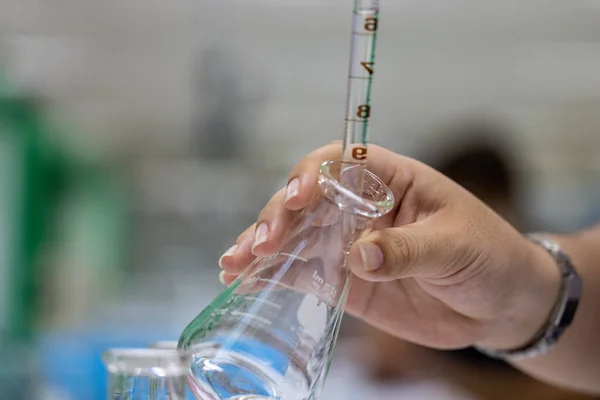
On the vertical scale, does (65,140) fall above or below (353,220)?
below

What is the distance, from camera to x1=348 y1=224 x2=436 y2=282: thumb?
2.40ft

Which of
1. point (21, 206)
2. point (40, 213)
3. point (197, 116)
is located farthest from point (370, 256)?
point (197, 116)

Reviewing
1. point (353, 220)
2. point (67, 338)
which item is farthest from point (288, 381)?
point (67, 338)

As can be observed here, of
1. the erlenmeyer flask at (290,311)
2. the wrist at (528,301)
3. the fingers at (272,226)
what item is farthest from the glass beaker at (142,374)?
the wrist at (528,301)

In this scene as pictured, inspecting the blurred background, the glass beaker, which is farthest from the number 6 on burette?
the blurred background

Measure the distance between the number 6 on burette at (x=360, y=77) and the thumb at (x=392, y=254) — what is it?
0.28 ft

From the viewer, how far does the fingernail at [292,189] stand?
807 mm

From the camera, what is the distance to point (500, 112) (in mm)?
3332

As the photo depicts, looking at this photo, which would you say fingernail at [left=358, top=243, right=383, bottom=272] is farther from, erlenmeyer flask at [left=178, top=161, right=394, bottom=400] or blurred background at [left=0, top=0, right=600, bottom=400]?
blurred background at [left=0, top=0, right=600, bottom=400]

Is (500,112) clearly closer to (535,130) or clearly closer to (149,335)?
(535,130)

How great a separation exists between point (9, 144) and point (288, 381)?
6.77 ft

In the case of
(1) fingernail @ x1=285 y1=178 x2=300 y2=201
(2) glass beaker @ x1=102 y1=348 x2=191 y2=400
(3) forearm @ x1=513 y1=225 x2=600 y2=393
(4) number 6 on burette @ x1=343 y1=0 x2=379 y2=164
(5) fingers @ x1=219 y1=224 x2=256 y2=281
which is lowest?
(3) forearm @ x1=513 y1=225 x2=600 y2=393

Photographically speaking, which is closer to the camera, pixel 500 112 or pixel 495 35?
pixel 495 35

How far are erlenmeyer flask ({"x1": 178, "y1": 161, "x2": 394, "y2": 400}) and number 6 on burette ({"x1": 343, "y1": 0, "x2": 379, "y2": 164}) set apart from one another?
0.02 metres
